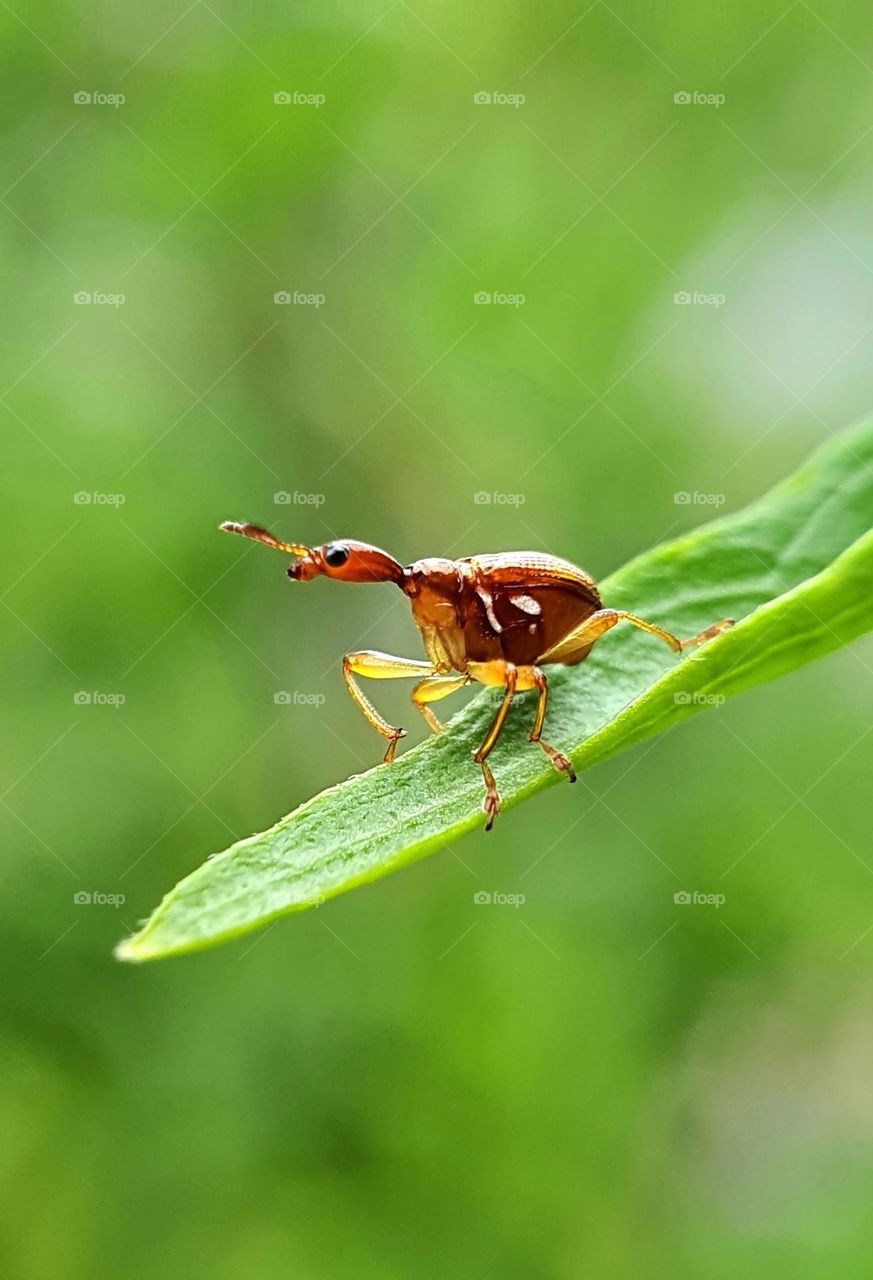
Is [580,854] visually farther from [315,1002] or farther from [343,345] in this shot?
[343,345]

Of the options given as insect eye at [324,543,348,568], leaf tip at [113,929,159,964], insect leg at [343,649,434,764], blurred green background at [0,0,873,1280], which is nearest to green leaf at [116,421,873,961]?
leaf tip at [113,929,159,964]

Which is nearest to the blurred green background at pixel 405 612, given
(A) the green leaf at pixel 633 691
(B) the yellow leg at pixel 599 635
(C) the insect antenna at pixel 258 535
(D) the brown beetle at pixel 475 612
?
(D) the brown beetle at pixel 475 612

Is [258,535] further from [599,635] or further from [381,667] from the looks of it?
[599,635]

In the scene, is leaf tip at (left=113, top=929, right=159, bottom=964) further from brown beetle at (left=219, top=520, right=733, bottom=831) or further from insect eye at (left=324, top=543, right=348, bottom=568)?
insect eye at (left=324, top=543, right=348, bottom=568)

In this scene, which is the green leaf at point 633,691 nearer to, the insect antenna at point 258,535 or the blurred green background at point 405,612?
the insect antenna at point 258,535

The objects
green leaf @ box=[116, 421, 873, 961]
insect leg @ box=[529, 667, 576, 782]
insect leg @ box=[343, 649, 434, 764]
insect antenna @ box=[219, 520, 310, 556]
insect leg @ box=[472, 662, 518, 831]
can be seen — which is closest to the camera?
green leaf @ box=[116, 421, 873, 961]

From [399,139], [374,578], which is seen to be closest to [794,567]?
[374,578]

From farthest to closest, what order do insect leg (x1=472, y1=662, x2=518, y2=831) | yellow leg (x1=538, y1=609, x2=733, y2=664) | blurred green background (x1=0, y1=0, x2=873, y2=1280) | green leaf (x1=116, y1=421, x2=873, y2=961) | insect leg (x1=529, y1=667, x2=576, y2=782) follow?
blurred green background (x1=0, y1=0, x2=873, y2=1280) → yellow leg (x1=538, y1=609, x2=733, y2=664) → insect leg (x1=529, y1=667, x2=576, y2=782) → insect leg (x1=472, y1=662, x2=518, y2=831) → green leaf (x1=116, y1=421, x2=873, y2=961)

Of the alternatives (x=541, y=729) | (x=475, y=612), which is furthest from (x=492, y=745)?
(x=475, y=612)

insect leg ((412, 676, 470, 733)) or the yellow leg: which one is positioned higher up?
the yellow leg
